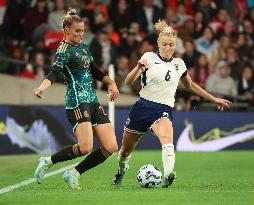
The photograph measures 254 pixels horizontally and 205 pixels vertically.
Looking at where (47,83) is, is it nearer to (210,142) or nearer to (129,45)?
(210,142)

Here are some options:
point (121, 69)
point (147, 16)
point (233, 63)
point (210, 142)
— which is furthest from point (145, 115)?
point (147, 16)

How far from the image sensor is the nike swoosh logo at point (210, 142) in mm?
20891

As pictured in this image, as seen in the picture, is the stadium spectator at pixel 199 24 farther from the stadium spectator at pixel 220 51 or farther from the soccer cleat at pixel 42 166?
the soccer cleat at pixel 42 166

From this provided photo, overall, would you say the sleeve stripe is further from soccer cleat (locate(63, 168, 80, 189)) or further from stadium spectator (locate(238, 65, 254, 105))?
stadium spectator (locate(238, 65, 254, 105))

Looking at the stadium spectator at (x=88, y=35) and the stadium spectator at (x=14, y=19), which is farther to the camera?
the stadium spectator at (x=14, y=19)

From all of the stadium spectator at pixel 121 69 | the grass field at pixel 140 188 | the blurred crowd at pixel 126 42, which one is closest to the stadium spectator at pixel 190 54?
the blurred crowd at pixel 126 42

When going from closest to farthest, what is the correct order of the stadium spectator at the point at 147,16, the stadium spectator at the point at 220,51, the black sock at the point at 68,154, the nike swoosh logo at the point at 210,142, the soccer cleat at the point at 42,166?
1. the black sock at the point at 68,154
2. the soccer cleat at the point at 42,166
3. the nike swoosh logo at the point at 210,142
4. the stadium spectator at the point at 220,51
5. the stadium spectator at the point at 147,16

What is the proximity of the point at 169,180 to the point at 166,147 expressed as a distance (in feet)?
1.34

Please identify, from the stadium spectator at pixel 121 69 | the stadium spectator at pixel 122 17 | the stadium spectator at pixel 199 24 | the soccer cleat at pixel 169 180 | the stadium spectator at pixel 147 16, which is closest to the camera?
the soccer cleat at pixel 169 180

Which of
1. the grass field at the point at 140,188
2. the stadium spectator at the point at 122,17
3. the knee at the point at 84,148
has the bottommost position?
the grass field at the point at 140,188

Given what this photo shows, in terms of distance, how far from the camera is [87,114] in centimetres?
1115

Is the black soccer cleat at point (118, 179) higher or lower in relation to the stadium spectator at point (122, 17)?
lower

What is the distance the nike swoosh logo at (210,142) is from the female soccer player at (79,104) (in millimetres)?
9669

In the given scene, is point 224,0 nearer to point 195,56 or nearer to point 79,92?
point 195,56
